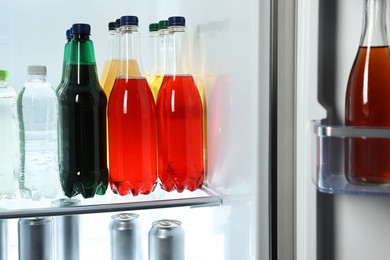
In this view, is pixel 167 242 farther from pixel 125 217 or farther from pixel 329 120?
pixel 329 120

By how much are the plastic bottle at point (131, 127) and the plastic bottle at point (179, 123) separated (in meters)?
0.04

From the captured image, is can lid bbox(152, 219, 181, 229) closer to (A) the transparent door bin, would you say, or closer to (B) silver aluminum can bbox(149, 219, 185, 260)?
(B) silver aluminum can bbox(149, 219, 185, 260)

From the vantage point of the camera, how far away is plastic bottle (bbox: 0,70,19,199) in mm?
1114

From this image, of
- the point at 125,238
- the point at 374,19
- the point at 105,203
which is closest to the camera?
the point at 374,19

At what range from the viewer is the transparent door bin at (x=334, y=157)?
0.71 metres

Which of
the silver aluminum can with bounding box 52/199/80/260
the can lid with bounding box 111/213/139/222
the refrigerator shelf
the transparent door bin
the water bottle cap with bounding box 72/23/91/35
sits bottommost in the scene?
the silver aluminum can with bounding box 52/199/80/260

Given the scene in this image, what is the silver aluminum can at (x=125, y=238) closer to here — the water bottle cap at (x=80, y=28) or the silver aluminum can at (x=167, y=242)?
the silver aluminum can at (x=167, y=242)

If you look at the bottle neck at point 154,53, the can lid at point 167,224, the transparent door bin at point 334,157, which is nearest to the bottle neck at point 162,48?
the bottle neck at point 154,53

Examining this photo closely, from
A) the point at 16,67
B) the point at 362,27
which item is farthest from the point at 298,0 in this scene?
the point at 16,67

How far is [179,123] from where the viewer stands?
120 centimetres

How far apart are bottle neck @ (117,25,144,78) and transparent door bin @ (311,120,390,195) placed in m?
0.54

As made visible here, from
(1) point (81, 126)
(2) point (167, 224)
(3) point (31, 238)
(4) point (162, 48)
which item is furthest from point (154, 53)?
(3) point (31, 238)

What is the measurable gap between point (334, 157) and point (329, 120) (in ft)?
0.21

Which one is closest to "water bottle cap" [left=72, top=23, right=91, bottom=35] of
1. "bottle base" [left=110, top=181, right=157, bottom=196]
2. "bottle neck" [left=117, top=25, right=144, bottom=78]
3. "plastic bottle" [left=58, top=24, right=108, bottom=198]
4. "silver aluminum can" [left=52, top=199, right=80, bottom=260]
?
"plastic bottle" [left=58, top=24, right=108, bottom=198]
